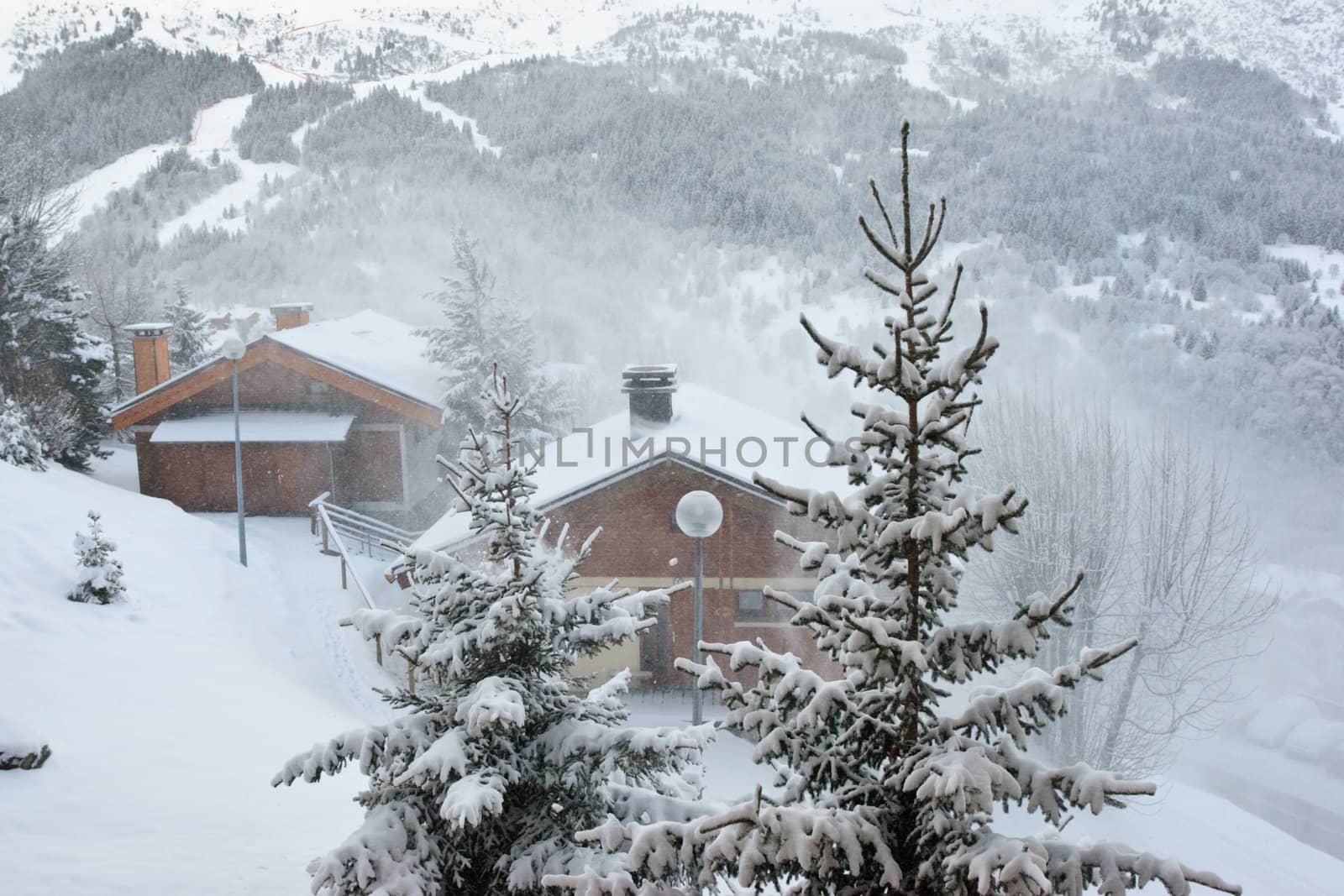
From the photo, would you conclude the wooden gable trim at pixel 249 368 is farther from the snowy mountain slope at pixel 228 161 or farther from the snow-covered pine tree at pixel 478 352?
the snowy mountain slope at pixel 228 161

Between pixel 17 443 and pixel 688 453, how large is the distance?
14264 millimetres

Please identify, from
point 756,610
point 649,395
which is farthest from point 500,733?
point 649,395

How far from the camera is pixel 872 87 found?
97.4 metres

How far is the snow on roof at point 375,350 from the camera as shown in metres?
26.0

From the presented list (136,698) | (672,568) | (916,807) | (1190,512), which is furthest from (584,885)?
(1190,512)

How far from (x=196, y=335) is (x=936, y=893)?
44.5m

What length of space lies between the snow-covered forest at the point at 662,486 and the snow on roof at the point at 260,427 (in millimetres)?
730

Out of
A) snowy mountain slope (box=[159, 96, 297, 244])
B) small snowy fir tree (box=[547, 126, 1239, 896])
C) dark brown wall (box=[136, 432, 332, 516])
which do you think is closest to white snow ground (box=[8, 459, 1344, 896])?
dark brown wall (box=[136, 432, 332, 516])

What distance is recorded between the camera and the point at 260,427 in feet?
82.0

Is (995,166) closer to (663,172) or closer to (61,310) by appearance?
(663,172)

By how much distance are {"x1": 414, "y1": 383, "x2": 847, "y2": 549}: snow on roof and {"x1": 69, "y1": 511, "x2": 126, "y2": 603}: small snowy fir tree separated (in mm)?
4461

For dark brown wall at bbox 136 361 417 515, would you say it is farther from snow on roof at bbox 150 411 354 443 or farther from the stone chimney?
the stone chimney

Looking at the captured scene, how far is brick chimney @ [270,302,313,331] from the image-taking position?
3303cm

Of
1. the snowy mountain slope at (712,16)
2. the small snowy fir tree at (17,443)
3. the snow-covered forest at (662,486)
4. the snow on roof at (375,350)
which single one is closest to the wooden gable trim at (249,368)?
the snow on roof at (375,350)
